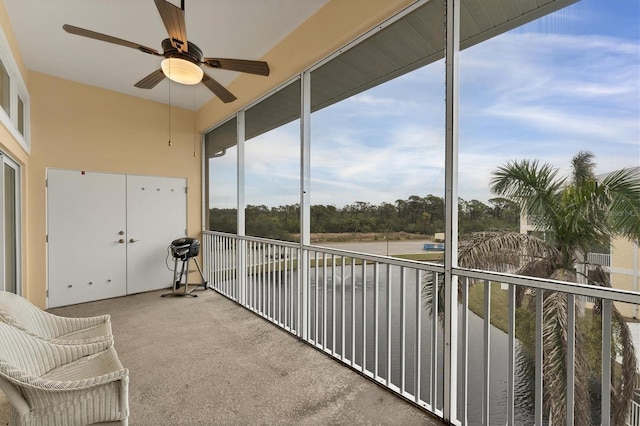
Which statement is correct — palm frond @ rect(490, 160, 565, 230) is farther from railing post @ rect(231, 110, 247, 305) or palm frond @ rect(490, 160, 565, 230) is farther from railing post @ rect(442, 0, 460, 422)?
railing post @ rect(231, 110, 247, 305)

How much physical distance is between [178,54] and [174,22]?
0.36 meters

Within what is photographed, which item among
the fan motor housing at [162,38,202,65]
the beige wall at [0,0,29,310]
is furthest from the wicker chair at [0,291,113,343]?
the fan motor housing at [162,38,202,65]

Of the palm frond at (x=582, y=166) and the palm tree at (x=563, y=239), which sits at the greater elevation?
the palm frond at (x=582, y=166)

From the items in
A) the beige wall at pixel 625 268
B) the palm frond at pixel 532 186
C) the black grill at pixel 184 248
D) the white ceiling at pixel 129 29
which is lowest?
the black grill at pixel 184 248

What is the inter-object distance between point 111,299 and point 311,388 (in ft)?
12.8

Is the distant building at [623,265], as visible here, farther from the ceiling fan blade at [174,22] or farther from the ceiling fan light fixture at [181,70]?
the ceiling fan light fixture at [181,70]

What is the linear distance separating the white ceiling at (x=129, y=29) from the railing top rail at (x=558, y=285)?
2.65 m

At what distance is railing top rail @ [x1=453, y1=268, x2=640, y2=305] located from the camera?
4.38 feet

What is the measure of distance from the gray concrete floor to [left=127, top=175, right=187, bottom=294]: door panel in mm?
1301

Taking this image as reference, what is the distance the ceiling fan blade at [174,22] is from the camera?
5.59ft

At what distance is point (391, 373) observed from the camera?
2.42 m

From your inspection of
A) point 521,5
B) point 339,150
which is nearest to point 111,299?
point 339,150

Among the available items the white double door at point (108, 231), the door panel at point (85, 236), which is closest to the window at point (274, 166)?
the white double door at point (108, 231)

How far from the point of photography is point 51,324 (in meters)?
2.14
